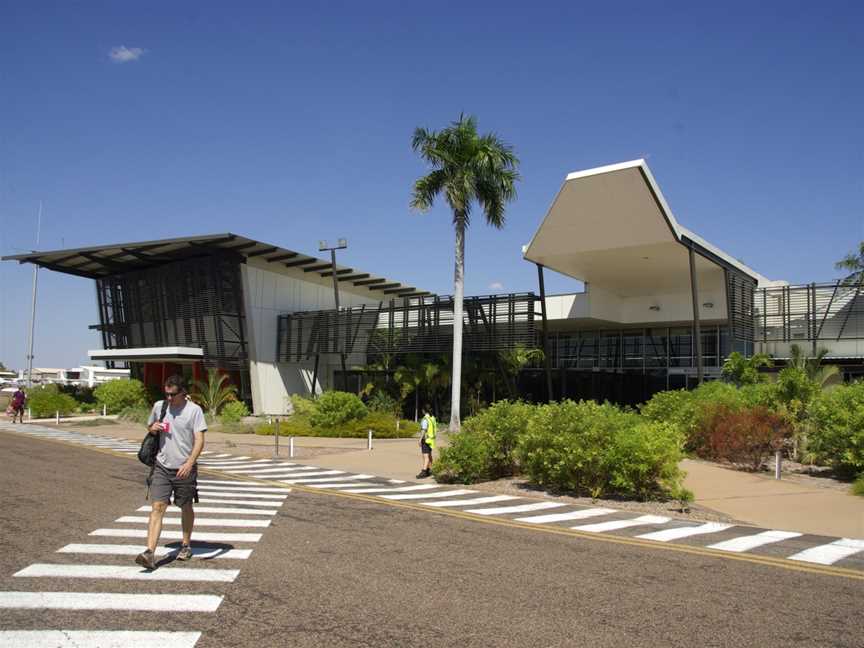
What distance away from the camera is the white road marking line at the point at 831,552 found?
8438 millimetres

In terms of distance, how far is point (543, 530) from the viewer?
1003 centimetres

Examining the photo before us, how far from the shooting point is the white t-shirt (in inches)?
274

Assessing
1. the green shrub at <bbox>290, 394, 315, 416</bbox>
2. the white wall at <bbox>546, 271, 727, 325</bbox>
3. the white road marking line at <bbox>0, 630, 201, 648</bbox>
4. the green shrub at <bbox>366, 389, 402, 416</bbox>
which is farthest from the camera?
the white wall at <bbox>546, 271, 727, 325</bbox>

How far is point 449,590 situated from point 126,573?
3.05m

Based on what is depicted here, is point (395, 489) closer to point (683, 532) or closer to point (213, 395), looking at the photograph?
point (683, 532)

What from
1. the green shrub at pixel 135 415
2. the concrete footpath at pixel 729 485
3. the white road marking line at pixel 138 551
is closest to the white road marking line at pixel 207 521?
the white road marking line at pixel 138 551

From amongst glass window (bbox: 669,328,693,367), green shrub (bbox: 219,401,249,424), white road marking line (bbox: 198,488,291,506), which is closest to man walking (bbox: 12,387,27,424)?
green shrub (bbox: 219,401,249,424)

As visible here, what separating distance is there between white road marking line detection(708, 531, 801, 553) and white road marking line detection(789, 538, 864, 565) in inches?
22.0

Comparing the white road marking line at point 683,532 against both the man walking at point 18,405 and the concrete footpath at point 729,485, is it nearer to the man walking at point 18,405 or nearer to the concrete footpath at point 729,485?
the concrete footpath at point 729,485

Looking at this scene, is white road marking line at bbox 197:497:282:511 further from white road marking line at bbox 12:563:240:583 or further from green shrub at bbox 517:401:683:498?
green shrub at bbox 517:401:683:498

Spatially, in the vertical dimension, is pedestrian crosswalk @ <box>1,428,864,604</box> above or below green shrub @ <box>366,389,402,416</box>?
below

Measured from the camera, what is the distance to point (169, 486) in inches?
274

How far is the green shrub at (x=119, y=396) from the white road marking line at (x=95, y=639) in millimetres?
34623

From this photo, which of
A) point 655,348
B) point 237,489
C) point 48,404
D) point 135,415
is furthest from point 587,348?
point 48,404
